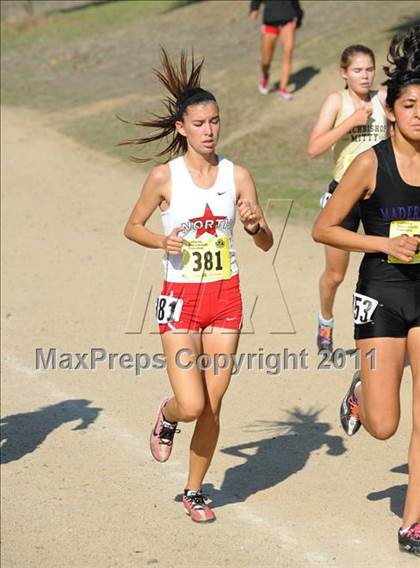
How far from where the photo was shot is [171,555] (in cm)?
672

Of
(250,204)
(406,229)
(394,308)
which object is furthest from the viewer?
(250,204)

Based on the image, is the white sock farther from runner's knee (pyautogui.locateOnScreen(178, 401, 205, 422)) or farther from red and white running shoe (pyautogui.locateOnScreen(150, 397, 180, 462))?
runner's knee (pyautogui.locateOnScreen(178, 401, 205, 422))

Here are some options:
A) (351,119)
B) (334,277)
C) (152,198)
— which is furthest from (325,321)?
(152,198)

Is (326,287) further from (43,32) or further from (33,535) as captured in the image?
(43,32)

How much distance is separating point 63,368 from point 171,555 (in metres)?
3.65

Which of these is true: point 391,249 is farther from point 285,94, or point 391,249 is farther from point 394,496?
point 285,94

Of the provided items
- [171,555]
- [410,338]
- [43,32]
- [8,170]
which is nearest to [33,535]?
[171,555]

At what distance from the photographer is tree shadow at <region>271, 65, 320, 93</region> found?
19459mm

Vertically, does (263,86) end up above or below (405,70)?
above

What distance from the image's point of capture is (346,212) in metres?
6.16

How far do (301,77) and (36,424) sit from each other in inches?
469

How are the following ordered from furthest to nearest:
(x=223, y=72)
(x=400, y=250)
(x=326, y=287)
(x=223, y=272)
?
(x=223, y=72), (x=326, y=287), (x=223, y=272), (x=400, y=250)

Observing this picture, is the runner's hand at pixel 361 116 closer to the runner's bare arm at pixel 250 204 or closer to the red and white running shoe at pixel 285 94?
the runner's bare arm at pixel 250 204

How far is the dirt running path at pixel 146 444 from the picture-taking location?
6.86 meters
